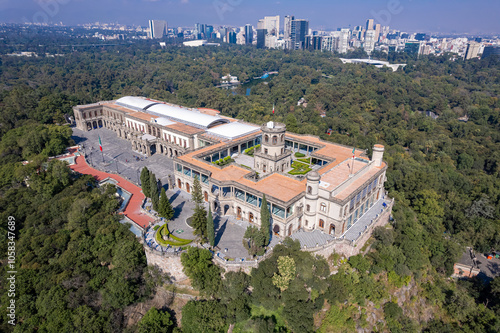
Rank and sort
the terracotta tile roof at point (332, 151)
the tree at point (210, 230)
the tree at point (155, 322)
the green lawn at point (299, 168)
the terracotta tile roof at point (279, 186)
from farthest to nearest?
the green lawn at point (299, 168) < the terracotta tile roof at point (332, 151) < the terracotta tile roof at point (279, 186) < the tree at point (210, 230) < the tree at point (155, 322)

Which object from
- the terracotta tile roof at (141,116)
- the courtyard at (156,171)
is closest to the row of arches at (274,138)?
the courtyard at (156,171)

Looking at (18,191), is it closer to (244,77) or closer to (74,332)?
(74,332)

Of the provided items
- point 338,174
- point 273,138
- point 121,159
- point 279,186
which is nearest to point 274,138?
point 273,138

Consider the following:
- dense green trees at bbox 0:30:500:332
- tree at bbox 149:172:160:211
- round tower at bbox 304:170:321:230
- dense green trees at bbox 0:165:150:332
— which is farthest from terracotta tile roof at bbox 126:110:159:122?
round tower at bbox 304:170:321:230

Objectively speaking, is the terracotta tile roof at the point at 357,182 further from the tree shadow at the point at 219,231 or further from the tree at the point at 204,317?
the tree at the point at 204,317

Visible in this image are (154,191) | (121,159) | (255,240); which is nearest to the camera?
(255,240)

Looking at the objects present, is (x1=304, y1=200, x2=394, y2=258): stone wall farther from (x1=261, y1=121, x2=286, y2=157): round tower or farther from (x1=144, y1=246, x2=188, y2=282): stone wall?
(x1=261, y1=121, x2=286, y2=157): round tower

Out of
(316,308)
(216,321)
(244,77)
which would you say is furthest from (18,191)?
(244,77)

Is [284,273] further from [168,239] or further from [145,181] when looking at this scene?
[145,181]
